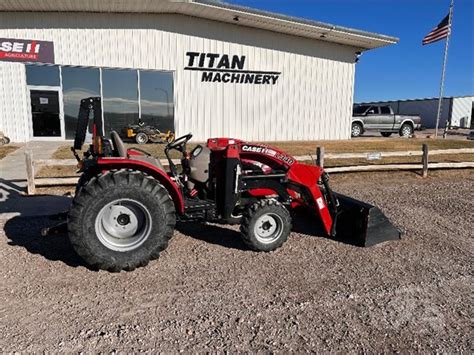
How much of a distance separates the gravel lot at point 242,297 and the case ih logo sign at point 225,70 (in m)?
11.7

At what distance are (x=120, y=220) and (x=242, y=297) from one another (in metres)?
1.53

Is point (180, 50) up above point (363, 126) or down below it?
above

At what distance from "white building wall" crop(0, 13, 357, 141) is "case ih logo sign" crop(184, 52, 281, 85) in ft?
0.73

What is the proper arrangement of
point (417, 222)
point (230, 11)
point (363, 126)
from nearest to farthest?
point (417, 222) < point (230, 11) < point (363, 126)

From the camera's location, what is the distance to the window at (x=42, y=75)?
13875 mm

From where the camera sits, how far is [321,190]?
4785mm

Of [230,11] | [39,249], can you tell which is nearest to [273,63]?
[230,11]

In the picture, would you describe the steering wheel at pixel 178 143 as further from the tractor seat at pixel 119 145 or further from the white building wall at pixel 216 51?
the white building wall at pixel 216 51

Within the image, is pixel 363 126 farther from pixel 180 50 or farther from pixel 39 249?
pixel 39 249

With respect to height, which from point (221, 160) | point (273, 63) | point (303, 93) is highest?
point (273, 63)

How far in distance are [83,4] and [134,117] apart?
4418 millimetres

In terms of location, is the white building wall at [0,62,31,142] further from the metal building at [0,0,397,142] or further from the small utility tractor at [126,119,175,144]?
Answer: the small utility tractor at [126,119,175,144]

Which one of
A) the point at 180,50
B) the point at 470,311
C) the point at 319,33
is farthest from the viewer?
the point at 319,33

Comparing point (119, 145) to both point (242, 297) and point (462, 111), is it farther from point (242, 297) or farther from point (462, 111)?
point (462, 111)
